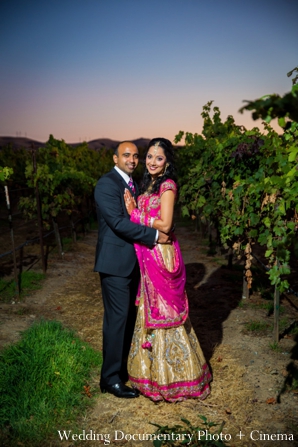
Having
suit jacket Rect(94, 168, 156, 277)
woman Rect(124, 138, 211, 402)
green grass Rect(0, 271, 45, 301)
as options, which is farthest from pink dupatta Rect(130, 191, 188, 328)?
green grass Rect(0, 271, 45, 301)

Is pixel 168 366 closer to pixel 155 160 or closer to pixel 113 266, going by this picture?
pixel 113 266

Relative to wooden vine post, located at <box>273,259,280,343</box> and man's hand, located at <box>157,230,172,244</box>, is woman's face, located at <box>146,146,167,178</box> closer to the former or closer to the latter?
man's hand, located at <box>157,230,172,244</box>

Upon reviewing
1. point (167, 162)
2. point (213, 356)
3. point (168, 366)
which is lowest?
point (213, 356)

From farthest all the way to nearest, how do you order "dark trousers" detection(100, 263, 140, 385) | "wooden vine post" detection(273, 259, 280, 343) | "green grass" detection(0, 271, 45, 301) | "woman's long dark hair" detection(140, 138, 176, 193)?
"green grass" detection(0, 271, 45, 301) < "wooden vine post" detection(273, 259, 280, 343) < "dark trousers" detection(100, 263, 140, 385) < "woman's long dark hair" detection(140, 138, 176, 193)

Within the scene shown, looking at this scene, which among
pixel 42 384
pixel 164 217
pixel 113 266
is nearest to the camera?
pixel 164 217

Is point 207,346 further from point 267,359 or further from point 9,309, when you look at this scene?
point 9,309

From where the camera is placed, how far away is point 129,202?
329 cm

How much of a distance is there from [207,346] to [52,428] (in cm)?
212

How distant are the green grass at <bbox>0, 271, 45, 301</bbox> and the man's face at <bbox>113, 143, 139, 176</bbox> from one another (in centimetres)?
382

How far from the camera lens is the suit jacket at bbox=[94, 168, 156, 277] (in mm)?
3082

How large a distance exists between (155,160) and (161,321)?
1.43m

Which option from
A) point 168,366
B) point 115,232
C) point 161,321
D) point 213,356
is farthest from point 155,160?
point 213,356

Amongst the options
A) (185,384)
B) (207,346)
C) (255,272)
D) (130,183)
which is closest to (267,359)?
(207,346)

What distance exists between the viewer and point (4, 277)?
7.10 m
